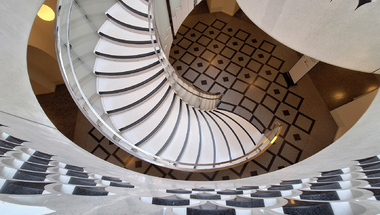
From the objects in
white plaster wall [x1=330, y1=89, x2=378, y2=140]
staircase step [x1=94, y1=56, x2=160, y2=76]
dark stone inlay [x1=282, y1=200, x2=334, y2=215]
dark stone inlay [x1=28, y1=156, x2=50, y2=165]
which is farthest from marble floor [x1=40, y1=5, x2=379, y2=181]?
dark stone inlay [x1=282, y1=200, x2=334, y2=215]

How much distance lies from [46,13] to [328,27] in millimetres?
4096

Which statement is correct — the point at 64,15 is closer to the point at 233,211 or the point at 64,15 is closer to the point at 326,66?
the point at 233,211

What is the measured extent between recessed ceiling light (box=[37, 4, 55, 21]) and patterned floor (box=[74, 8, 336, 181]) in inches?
77.0

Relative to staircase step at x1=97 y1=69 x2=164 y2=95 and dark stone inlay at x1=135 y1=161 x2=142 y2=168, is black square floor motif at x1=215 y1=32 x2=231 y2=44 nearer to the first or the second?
staircase step at x1=97 y1=69 x2=164 y2=95

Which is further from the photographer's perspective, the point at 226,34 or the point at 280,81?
the point at 226,34

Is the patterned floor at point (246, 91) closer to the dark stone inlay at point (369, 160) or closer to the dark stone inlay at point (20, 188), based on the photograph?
the dark stone inlay at point (369, 160)

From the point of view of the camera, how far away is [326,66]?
4.90m

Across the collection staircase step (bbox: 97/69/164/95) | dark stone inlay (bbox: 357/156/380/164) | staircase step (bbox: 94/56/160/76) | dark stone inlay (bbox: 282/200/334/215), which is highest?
staircase step (bbox: 94/56/160/76)

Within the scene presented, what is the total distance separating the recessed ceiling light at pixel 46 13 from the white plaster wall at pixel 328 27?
3.06m

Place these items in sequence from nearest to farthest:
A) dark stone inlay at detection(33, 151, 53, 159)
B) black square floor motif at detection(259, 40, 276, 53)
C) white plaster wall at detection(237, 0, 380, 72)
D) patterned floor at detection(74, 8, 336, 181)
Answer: dark stone inlay at detection(33, 151, 53, 159), white plaster wall at detection(237, 0, 380, 72), patterned floor at detection(74, 8, 336, 181), black square floor motif at detection(259, 40, 276, 53)

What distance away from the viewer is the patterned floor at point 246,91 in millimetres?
3877

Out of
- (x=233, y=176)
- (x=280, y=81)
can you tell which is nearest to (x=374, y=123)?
(x=233, y=176)

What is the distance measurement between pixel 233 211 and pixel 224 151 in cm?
299

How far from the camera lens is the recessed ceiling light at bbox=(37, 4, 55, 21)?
3003 mm
